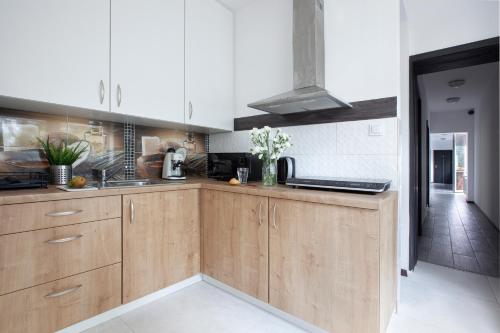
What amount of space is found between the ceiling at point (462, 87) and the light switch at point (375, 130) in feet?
8.39

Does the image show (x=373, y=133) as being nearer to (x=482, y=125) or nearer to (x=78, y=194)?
(x=78, y=194)

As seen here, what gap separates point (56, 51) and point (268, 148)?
1508 mm

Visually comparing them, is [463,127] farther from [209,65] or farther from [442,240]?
[209,65]

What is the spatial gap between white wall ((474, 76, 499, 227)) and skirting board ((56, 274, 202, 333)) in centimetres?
476

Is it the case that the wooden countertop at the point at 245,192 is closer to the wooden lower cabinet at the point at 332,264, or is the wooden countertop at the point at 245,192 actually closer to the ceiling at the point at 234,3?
the wooden lower cabinet at the point at 332,264

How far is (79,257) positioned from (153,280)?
55cm

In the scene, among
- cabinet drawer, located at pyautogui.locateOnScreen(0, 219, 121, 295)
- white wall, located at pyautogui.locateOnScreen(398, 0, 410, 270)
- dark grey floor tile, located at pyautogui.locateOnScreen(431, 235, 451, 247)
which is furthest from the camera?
dark grey floor tile, located at pyautogui.locateOnScreen(431, 235, 451, 247)

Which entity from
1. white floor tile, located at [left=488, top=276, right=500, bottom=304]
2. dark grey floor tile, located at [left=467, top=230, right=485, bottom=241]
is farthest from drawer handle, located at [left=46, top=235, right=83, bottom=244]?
dark grey floor tile, located at [left=467, top=230, right=485, bottom=241]

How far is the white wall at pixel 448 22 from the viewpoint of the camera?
189 cm

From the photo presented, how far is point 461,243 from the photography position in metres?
3.13

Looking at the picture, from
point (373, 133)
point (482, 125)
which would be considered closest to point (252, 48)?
point (373, 133)

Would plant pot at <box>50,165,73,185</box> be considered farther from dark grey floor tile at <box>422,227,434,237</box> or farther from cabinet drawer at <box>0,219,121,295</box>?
dark grey floor tile at <box>422,227,434,237</box>

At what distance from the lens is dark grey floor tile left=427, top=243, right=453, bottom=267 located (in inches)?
100

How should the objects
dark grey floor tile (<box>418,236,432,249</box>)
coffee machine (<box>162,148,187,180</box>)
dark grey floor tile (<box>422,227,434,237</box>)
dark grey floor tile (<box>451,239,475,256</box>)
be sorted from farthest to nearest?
dark grey floor tile (<box>422,227,434,237</box>) → dark grey floor tile (<box>418,236,432,249</box>) → dark grey floor tile (<box>451,239,475,256</box>) → coffee machine (<box>162,148,187,180</box>)
